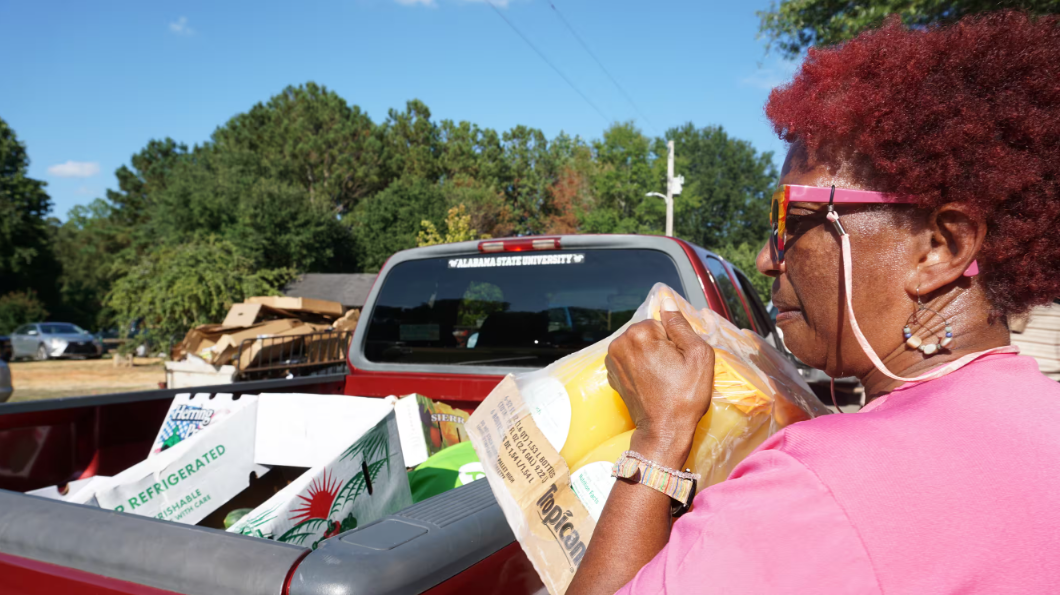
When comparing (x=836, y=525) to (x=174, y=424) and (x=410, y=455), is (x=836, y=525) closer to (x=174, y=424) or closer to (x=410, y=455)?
(x=410, y=455)

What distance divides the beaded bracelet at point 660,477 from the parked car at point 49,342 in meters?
31.9

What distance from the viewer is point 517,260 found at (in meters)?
3.38

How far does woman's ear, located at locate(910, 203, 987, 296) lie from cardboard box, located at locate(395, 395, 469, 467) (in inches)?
75.5

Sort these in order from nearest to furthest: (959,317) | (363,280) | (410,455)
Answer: (959,317) → (410,455) → (363,280)

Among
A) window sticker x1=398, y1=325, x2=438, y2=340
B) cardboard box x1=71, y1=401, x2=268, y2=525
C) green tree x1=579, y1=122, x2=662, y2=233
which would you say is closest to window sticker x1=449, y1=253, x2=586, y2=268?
window sticker x1=398, y1=325, x2=438, y2=340

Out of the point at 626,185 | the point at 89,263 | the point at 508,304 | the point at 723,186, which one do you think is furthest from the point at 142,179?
the point at 508,304

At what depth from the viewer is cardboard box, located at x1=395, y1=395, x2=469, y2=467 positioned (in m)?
2.69

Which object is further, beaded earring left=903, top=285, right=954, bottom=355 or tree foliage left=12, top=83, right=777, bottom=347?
tree foliage left=12, top=83, right=777, bottom=347

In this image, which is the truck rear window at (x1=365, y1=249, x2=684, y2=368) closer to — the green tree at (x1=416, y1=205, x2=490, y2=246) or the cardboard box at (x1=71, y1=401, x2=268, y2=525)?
the cardboard box at (x1=71, y1=401, x2=268, y2=525)

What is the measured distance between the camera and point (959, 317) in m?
1.21

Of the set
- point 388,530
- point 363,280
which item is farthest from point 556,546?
point 363,280

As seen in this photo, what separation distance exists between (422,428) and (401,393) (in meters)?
0.72

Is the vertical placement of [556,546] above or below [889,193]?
below

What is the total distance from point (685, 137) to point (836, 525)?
6402cm
